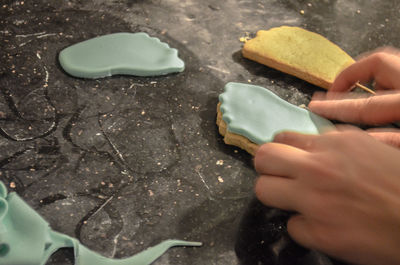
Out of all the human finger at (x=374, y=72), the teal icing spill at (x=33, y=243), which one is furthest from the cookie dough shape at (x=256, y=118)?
the teal icing spill at (x=33, y=243)

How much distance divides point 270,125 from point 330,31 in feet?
1.60

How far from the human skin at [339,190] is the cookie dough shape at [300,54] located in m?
0.32

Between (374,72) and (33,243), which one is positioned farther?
(374,72)

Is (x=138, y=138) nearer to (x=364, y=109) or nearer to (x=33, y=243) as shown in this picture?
(x=33, y=243)

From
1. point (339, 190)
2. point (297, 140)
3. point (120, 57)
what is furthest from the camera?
point (120, 57)

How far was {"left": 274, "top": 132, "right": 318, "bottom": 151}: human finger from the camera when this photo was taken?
0.67m

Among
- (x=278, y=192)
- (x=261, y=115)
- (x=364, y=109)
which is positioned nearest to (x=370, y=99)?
(x=364, y=109)

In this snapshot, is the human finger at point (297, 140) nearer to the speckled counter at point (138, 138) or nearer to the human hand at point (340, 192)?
the human hand at point (340, 192)

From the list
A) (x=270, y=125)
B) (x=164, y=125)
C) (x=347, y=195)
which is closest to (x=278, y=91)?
(x=270, y=125)

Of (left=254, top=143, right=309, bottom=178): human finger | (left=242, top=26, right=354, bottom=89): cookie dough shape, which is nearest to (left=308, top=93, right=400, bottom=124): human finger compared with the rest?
(left=242, top=26, right=354, bottom=89): cookie dough shape

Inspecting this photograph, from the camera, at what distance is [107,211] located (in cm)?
70

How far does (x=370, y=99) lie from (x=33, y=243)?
650 mm

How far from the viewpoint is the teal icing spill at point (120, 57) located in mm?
896

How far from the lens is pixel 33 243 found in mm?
633
